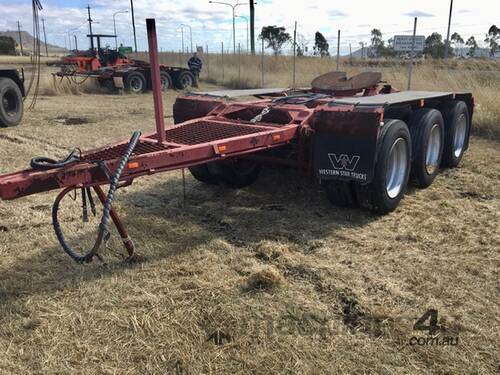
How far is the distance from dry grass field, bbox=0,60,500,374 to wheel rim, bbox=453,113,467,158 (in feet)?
3.77

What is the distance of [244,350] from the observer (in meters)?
2.63

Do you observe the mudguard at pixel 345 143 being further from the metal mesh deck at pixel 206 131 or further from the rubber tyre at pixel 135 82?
the rubber tyre at pixel 135 82

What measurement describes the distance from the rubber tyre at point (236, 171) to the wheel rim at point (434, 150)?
6.29 ft

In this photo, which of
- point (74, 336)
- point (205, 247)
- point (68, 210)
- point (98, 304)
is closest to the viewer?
point (74, 336)

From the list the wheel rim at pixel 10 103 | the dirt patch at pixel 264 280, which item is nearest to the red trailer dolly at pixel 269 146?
the dirt patch at pixel 264 280

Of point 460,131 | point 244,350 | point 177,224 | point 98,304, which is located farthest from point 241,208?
point 460,131

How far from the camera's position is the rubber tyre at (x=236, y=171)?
549 cm

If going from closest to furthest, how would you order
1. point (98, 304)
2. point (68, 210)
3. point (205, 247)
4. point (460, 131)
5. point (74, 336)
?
1. point (74, 336)
2. point (98, 304)
3. point (205, 247)
4. point (68, 210)
5. point (460, 131)

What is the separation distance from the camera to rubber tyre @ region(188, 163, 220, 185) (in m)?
5.52

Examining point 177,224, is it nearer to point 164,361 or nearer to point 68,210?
point 68,210

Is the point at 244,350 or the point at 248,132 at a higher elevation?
the point at 248,132

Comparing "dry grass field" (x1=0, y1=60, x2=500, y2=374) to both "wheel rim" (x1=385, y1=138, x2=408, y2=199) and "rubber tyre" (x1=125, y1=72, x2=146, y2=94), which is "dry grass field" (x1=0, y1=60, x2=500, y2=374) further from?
"rubber tyre" (x1=125, y1=72, x2=146, y2=94)

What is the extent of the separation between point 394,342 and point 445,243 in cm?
160

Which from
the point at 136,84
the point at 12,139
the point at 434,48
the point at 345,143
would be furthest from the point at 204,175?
the point at 434,48
